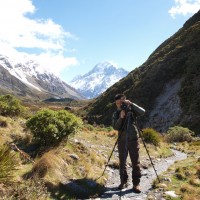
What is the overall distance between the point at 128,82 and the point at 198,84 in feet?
94.5

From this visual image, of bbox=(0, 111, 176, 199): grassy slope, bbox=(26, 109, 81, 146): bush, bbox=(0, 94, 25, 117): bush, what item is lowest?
bbox=(0, 111, 176, 199): grassy slope

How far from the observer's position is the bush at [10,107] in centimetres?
2111

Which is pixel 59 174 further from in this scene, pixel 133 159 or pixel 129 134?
pixel 129 134

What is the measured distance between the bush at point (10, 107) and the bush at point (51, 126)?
6.92 meters

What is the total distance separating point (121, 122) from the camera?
442 inches

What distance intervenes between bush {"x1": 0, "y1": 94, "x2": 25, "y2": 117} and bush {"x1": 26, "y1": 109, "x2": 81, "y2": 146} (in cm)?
692

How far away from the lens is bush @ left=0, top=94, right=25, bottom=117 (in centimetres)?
2111

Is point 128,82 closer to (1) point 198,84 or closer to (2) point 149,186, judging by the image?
(1) point 198,84

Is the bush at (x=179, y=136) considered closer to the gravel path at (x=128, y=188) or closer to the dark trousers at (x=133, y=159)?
the gravel path at (x=128, y=188)

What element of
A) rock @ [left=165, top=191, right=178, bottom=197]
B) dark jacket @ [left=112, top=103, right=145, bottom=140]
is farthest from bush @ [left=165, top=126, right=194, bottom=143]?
rock @ [left=165, top=191, right=178, bottom=197]

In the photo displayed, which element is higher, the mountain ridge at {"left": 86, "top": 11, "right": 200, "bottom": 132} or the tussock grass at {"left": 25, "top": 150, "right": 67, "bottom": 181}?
the mountain ridge at {"left": 86, "top": 11, "right": 200, "bottom": 132}

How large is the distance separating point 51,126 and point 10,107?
8.83 meters

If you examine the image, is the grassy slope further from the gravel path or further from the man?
the man

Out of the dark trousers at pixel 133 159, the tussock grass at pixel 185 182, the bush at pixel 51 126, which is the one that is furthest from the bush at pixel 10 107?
the dark trousers at pixel 133 159
